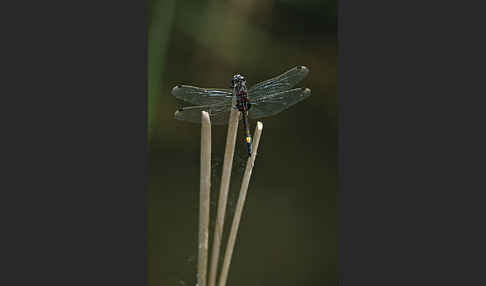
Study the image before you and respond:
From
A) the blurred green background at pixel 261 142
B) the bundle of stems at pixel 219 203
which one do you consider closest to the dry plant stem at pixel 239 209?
the bundle of stems at pixel 219 203

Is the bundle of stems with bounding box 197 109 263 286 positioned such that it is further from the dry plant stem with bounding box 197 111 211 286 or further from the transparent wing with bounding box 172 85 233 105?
the transparent wing with bounding box 172 85 233 105

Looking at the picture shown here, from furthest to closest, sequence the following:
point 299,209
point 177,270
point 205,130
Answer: point 299,209
point 177,270
point 205,130

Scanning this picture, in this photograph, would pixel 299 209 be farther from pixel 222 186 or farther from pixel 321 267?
pixel 222 186

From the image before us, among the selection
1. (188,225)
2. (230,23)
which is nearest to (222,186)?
(188,225)

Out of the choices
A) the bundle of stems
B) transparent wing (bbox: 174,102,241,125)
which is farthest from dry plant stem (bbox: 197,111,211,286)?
transparent wing (bbox: 174,102,241,125)

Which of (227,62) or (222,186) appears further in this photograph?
(227,62)

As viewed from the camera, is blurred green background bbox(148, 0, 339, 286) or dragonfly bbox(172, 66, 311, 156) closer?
dragonfly bbox(172, 66, 311, 156)

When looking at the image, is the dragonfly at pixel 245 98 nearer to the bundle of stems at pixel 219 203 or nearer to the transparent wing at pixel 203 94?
the transparent wing at pixel 203 94
